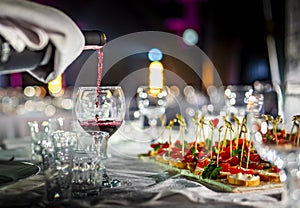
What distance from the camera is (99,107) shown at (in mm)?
1363

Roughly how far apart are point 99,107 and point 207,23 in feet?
21.0

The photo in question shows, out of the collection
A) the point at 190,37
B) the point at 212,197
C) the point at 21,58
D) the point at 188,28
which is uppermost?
the point at 188,28

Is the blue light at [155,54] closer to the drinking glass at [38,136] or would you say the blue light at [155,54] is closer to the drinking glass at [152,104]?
the drinking glass at [152,104]

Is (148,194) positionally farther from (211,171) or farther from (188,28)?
(188,28)

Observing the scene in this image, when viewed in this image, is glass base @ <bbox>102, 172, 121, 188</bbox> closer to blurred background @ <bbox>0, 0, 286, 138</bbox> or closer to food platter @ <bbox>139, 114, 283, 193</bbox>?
food platter @ <bbox>139, 114, 283, 193</bbox>

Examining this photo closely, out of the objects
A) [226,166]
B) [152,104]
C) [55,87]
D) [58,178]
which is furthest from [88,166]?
[55,87]

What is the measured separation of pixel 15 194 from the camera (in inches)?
42.3

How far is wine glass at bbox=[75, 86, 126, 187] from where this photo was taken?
1.36 metres

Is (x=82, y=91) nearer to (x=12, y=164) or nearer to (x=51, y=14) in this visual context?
(x=12, y=164)

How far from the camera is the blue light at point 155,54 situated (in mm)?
7312

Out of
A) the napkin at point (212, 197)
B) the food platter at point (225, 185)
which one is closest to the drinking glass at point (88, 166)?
the napkin at point (212, 197)

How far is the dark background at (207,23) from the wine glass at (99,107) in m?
4.92

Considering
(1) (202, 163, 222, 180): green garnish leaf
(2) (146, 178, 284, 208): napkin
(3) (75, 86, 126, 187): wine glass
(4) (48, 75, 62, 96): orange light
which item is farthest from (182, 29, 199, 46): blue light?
(2) (146, 178, 284, 208): napkin

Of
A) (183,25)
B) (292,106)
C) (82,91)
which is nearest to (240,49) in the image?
(183,25)
